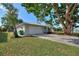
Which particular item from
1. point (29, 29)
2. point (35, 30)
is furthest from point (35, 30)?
point (29, 29)

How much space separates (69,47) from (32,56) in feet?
2.46

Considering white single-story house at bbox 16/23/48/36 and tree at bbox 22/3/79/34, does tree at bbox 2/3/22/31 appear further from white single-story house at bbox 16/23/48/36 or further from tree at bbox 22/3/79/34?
tree at bbox 22/3/79/34

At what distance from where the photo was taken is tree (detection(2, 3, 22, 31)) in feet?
18.8

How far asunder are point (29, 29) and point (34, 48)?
401mm

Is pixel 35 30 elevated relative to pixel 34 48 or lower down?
elevated

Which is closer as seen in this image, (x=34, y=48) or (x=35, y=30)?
(x=34, y=48)

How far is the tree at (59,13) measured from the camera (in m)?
5.77

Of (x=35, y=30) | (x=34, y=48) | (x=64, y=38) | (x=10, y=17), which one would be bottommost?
(x=34, y=48)

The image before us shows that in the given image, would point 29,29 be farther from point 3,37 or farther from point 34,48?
point 3,37

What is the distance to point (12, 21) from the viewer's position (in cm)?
575

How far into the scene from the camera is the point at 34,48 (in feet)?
18.8

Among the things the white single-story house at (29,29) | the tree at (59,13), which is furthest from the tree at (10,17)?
the tree at (59,13)

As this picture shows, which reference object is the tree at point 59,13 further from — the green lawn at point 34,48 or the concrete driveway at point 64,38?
the green lawn at point 34,48

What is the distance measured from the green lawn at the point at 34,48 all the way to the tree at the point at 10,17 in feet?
0.98
